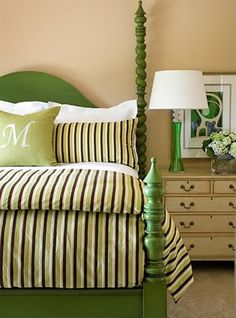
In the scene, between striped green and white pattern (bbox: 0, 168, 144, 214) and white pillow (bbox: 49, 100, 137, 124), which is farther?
white pillow (bbox: 49, 100, 137, 124)

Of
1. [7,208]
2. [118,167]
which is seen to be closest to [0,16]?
[118,167]

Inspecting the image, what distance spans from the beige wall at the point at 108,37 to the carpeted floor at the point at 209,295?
1.50 meters

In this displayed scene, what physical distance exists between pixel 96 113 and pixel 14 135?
70 centimetres

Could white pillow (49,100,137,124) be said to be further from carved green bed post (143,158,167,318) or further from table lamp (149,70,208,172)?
carved green bed post (143,158,167,318)

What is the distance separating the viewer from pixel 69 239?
6.40 ft

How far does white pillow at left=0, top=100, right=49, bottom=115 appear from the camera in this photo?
11.5 feet

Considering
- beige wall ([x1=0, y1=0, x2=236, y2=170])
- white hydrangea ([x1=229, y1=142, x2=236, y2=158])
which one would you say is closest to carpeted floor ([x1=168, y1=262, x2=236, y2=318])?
white hydrangea ([x1=229, y1=142, x2=236, y2=158])

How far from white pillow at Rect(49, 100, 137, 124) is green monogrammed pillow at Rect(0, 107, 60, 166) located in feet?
0.93

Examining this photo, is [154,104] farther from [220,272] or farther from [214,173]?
[220,272]

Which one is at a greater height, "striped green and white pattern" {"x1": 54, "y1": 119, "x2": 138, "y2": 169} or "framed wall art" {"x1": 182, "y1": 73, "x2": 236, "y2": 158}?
"framed wall art" {"x1": 182, "y1": 73, "x2": 236, "y2": 158}

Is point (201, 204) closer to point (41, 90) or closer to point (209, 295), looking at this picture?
point (209, 295)

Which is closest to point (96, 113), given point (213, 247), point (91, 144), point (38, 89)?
point (91, 144)

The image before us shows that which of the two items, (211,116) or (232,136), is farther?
(211,116)

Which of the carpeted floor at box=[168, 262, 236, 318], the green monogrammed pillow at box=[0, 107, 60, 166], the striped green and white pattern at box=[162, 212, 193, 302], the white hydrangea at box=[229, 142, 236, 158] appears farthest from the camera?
the white hydrangea at box=[229, 142, 236, 158]
